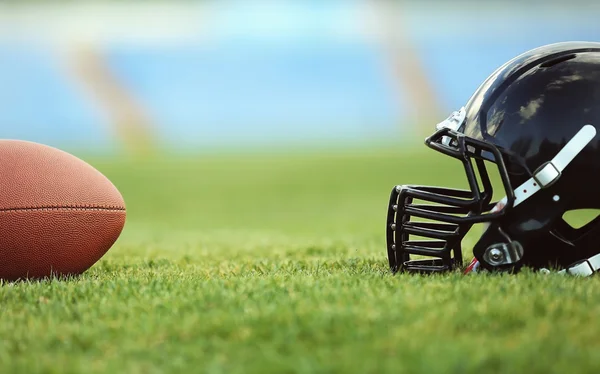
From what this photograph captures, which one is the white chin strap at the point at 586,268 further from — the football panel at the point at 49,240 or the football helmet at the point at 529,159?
the football panel at the point at 49,240

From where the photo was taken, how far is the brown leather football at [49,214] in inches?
133

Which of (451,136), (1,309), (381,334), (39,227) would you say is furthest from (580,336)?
(39,227)

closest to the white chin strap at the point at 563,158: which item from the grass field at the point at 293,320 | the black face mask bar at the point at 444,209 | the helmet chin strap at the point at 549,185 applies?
the helmet chin strap at the point at 549,185

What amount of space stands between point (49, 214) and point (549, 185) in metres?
2.26

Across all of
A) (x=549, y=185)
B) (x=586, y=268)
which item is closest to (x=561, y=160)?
(x=549, y=185)

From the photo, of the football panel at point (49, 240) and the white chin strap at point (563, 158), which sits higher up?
the white chin strap at point (563, 158)

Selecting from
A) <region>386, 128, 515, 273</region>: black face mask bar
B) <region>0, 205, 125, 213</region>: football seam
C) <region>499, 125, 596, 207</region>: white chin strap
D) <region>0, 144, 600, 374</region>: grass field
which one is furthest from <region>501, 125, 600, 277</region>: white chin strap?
<region>0, 205, 125, 213</region>: football seam

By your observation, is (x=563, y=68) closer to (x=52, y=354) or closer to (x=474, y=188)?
(x=474, y=188)

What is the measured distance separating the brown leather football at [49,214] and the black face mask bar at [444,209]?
1.42 meters

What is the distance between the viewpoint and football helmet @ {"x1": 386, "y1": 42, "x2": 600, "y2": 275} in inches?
120

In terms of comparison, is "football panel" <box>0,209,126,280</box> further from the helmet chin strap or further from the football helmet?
the helmet chin strap

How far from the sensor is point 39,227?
339cm

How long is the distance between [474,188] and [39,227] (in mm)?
1991

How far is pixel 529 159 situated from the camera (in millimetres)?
3062
